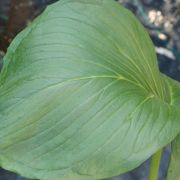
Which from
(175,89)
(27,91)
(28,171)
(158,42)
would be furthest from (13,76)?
(158,42)

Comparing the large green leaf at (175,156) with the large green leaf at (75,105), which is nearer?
the large green leaf at (75,105)

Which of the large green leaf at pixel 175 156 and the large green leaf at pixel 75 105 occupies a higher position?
the large green leaf at pixel 75 105

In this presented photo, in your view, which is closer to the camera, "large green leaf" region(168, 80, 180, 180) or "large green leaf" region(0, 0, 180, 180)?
"large green leaf" region(0, 0, 180, 180)

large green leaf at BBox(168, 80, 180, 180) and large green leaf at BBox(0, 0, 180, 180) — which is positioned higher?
large green leaf at BBox(0, 0, 180, 180)

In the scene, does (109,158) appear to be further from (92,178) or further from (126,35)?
(126,35)

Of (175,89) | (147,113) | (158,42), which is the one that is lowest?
(158,42)

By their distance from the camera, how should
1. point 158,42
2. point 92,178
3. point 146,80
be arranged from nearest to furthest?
point 92,178 → point 146,80 → point 158,42

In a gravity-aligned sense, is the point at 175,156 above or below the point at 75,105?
below

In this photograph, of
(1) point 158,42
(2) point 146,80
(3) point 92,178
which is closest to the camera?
(3) point 92,178
